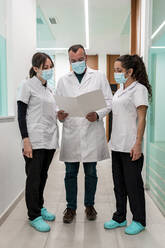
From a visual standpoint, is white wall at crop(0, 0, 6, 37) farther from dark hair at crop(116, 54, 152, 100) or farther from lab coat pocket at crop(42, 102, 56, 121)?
dark hair at crop(116, 54, 152, 100)

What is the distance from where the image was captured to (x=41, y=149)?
72.0 inches

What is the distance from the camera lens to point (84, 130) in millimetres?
1912

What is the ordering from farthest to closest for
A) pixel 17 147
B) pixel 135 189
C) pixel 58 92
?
pixel 17 147
pixel 58 92
pixel 135 189

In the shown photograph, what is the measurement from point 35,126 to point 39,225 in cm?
76

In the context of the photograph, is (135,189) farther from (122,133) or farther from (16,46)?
(16,46)

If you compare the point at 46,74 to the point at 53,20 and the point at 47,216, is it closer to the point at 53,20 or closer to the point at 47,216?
the point at 47,216

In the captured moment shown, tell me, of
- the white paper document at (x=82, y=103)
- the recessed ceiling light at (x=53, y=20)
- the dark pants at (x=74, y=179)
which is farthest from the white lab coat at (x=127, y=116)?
the recessed ceiling light at (x=53, y=20)

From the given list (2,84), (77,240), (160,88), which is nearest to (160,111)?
(160,88)

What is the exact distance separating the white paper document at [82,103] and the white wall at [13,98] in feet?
2.06

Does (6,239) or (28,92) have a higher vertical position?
(28,92)

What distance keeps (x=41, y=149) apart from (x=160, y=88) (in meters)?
1.27

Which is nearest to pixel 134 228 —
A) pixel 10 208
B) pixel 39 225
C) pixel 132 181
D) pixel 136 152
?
pixel 132 181

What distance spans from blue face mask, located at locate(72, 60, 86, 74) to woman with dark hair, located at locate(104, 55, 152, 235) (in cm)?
27

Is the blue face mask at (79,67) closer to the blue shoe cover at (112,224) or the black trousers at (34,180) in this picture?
the black trousers at (34,180)
